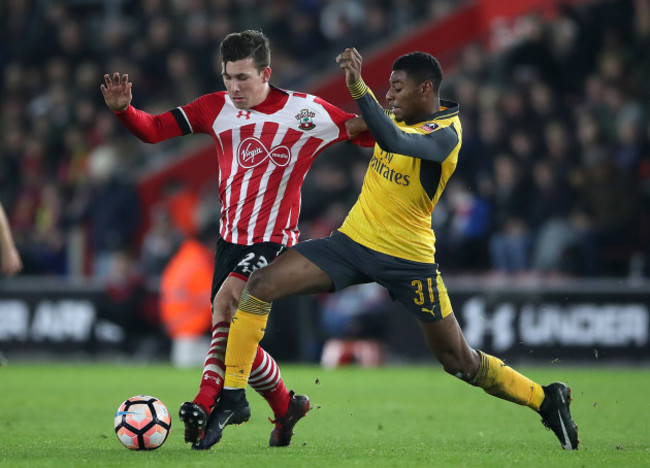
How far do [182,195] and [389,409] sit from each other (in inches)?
324

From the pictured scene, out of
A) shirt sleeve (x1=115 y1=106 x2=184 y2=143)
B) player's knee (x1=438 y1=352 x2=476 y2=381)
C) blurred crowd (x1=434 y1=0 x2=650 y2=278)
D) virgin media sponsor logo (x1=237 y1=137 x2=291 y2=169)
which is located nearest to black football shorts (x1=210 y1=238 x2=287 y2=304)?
virgin media sponsor logo (x1=237 y1=137 x2=291 y2=169)

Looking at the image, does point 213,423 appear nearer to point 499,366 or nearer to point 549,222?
point 499,366

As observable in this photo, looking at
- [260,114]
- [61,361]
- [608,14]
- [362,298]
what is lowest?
[61,361]

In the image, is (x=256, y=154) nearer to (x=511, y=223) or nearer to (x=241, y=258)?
(x=241, y=258)

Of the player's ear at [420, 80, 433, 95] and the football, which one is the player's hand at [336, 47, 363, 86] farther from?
the football

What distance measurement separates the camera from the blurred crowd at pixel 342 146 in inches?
554

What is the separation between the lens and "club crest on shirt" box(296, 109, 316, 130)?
22.7 ft

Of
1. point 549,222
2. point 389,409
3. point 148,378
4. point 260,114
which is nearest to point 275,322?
point 148,378

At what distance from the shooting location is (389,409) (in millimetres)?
9547

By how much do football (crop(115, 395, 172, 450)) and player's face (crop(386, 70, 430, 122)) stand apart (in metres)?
2.19

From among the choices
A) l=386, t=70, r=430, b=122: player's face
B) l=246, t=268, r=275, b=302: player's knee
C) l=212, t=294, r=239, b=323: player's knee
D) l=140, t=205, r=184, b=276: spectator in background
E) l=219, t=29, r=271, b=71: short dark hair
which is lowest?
l=212, t=294, r=239, b=323: player's knee

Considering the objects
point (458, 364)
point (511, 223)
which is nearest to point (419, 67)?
point (458, 364)

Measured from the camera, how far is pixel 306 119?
6.92 metres

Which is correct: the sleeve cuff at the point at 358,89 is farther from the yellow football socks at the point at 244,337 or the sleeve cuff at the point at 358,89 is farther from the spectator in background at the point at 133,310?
the spectator in background at the point at 133,310
